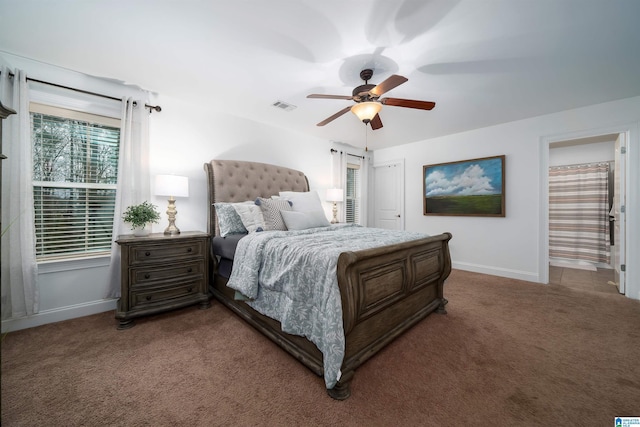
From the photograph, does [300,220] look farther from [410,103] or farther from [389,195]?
[389,195]

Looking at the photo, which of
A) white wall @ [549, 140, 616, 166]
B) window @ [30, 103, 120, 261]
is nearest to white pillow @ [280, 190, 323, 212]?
window @ [30, 103, 120, 261]

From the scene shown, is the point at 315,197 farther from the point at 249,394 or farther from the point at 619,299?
the point at 619,299

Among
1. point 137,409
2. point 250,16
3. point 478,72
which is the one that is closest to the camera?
point 137,409

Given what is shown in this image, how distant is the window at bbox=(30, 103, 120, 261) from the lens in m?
2.54

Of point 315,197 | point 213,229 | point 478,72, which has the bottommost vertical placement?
point 213,229

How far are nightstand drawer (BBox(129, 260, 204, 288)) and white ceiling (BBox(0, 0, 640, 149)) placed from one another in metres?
2.01

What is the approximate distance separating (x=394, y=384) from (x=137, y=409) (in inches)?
62.1

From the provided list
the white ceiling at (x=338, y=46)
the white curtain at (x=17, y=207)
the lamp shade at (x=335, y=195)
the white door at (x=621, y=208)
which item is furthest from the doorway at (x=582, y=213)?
the white curtain at (x=17, y=207)

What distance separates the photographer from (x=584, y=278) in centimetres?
405

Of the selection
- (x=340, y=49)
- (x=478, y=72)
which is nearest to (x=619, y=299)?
(x=478, y=72)

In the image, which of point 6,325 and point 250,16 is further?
point 6,325

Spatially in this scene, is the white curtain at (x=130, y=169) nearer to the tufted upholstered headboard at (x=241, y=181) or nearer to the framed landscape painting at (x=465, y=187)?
the tufted upholstered headboard at (x=241, y=181)

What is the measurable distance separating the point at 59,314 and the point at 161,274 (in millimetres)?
1058

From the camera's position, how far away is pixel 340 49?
225 centimetres
